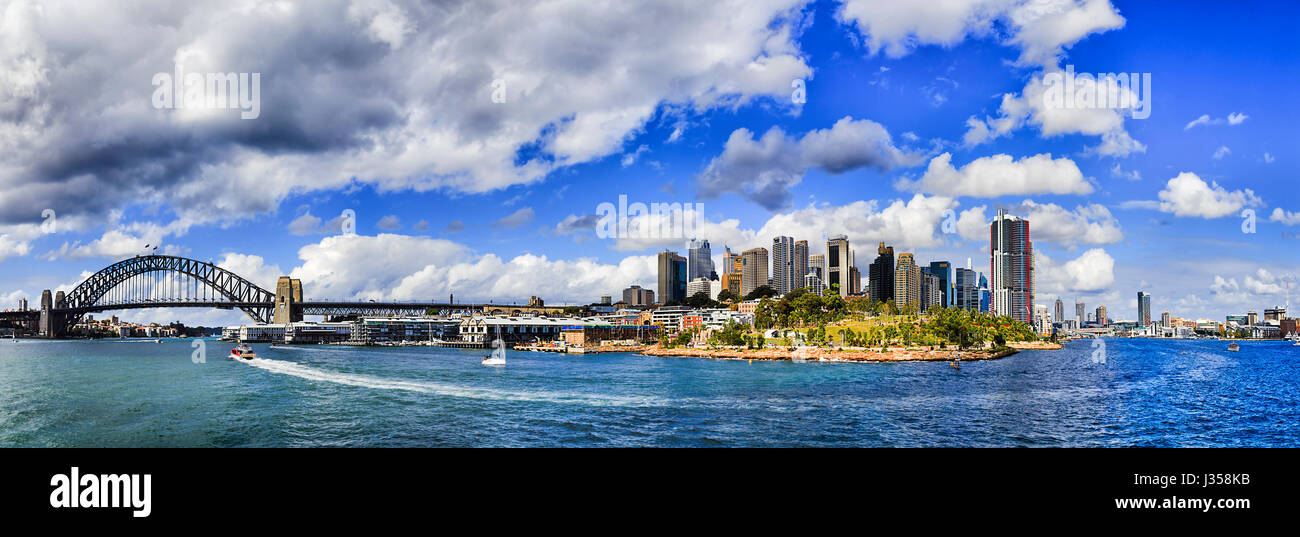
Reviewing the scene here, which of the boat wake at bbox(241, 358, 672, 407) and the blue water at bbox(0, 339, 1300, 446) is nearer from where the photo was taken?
the blue water at bbox(0, 339, 1300, 446)

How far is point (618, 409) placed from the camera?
27953 millimetres

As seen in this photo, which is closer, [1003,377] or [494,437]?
[494,437]

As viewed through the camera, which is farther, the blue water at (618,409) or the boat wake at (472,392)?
the boat wake at (472,392)

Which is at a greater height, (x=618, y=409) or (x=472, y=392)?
(x=618, y=409)

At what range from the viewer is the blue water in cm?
2188

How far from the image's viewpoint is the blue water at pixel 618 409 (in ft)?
71.8

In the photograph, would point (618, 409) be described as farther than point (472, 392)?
No
